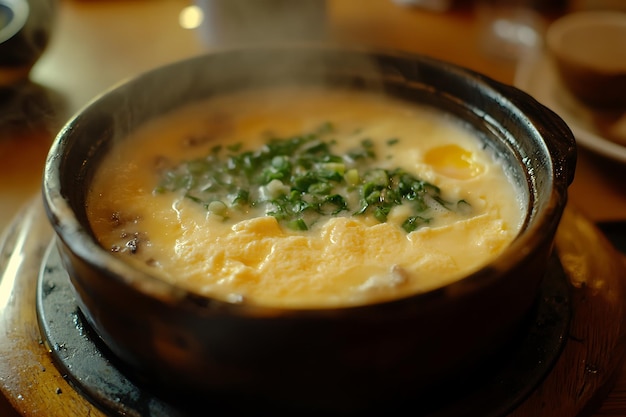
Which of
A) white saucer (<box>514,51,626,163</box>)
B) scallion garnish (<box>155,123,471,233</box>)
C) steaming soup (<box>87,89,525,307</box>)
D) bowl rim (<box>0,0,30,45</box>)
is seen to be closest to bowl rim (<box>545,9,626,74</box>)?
white saucer (<box>514,51,626,163</box>)

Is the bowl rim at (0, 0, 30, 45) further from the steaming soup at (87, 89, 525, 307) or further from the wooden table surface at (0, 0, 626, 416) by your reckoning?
the steaming soup at (87, 89, 525, 307)

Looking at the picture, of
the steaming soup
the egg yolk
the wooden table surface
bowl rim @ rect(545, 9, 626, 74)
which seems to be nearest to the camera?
the steaming soup

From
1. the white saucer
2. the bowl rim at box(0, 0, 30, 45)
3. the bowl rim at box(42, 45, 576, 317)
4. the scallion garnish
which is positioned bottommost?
the white saucer

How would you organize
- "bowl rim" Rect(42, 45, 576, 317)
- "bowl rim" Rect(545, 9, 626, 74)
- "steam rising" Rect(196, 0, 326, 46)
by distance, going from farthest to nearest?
"steam rising" Rect(196, 0, 326, 46) < "bowl rim" Rect(545, 9, 626, 74) < "bowl rim" Rect(42, 45, 576, 317)

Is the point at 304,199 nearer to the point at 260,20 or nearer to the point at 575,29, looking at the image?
the point at 260,20

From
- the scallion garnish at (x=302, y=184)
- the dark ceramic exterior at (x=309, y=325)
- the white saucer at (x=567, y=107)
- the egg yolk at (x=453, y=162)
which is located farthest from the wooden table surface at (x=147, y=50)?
the dark ceramic exterior at (x=309, y=325)

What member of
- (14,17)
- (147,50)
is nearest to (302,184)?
(14,17)

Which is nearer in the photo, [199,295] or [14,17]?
[199,295]
